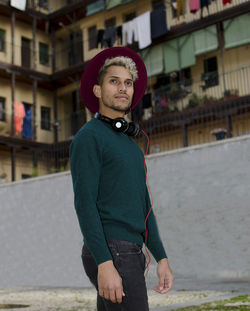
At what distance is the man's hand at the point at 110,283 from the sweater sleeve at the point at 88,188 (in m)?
0.04

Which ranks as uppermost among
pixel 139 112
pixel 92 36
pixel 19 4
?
pixel 19 4

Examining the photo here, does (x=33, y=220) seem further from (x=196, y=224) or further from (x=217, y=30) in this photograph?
(x=217, y=30)

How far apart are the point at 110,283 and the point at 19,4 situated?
2726cm

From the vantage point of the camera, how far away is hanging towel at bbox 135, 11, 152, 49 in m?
23.7

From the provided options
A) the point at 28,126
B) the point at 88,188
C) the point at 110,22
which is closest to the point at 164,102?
the point at 28,126

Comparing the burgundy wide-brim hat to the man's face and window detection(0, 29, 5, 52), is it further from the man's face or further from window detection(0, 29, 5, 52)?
window detection(0, 29, 5, 52)

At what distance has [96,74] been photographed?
2.76 meters

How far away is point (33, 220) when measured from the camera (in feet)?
50.2

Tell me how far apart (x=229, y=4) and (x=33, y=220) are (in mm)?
13964

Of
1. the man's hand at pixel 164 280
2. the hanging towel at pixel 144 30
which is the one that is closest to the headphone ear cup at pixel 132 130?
the man's hand at pixel 164 280

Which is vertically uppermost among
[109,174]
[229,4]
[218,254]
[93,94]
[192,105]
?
[229,4]

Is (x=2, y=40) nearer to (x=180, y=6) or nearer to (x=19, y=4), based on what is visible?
(x=19, y=4)

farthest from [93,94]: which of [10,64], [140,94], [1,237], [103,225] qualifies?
[10,64]

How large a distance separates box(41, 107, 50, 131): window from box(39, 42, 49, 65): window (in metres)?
2.77
